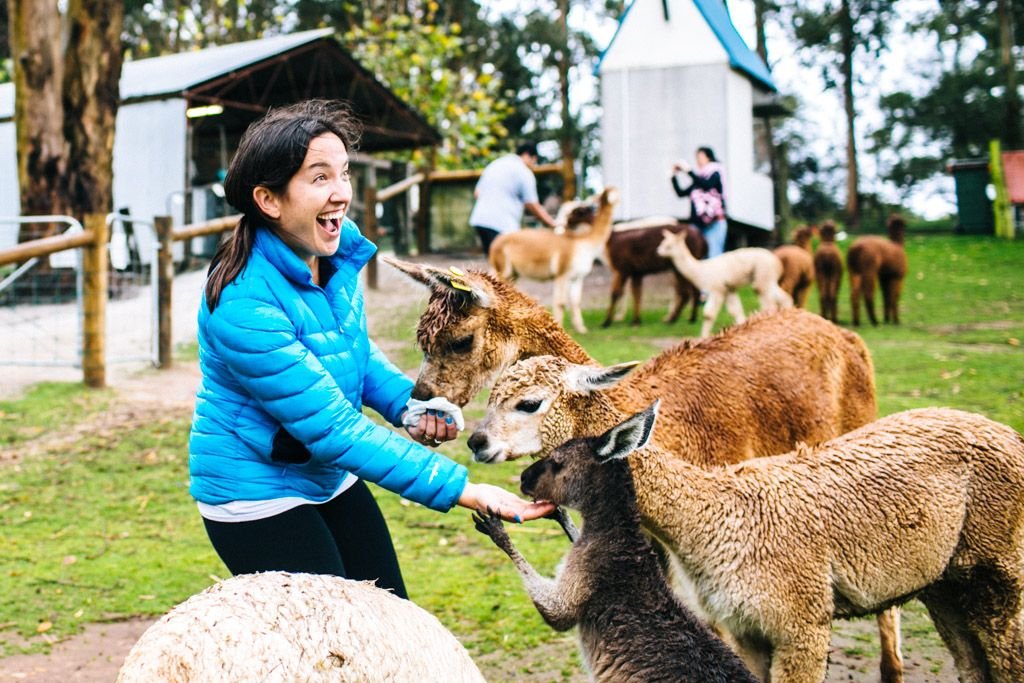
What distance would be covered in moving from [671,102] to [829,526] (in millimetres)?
17535

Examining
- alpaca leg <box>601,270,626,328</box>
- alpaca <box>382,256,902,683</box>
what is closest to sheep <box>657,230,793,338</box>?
alpaca leg <box>601,270,626,328</box>

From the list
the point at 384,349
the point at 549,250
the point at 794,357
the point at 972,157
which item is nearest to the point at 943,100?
the point at 972,157

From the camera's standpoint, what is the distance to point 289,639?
2283 mm

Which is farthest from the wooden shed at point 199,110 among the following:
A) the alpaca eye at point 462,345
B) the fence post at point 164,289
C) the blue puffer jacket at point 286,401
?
the blue puffer jacket at point 286,401

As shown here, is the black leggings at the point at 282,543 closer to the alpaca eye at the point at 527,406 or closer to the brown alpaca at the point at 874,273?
→ the alpaca eye at the point at 527,406

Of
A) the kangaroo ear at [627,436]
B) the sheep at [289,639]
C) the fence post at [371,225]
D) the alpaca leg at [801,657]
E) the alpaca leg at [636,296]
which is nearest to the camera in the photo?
the sheep at [289,639]

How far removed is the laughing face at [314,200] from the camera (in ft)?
9.64

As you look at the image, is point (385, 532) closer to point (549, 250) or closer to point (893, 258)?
point (549, 250)

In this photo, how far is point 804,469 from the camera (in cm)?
377

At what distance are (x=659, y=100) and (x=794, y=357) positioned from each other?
16.1m

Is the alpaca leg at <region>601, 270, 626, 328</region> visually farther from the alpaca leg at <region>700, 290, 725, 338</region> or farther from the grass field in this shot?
the grass field

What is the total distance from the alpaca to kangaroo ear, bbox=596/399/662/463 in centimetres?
75

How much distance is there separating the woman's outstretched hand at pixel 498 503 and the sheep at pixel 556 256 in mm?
10511

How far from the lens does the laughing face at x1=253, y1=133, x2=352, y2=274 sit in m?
2.94
